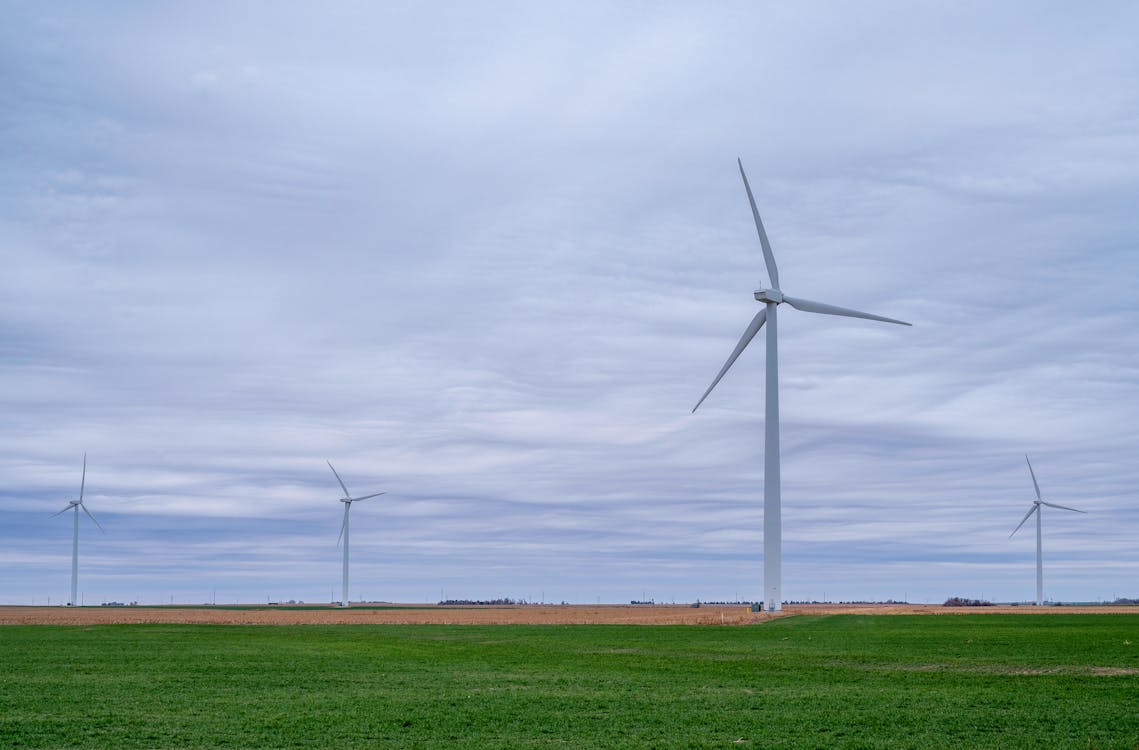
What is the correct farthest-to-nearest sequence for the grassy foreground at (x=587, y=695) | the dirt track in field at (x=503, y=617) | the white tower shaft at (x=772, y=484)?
the dirt track in field at (x=503, y=617) → the white tower shaft at (x=772, y=484) → the grassy foreground at (x=587, y=695)

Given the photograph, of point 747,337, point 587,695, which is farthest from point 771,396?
point 587,695

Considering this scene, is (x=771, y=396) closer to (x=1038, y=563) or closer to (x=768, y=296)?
(x=768, y=296)

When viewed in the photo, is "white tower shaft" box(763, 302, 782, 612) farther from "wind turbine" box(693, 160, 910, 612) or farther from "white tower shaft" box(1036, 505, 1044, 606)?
"white tower shaft" box(1036, 505, 1044, 606)

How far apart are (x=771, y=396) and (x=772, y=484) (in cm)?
695

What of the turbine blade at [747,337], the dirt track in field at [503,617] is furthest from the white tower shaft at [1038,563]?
the turbine blade at [747,337]

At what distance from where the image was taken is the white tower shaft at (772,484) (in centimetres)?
8269

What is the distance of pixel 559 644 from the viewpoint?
61281 millimetres

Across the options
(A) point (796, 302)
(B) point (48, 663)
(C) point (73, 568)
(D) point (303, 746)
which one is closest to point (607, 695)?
(D) point (303, 746)

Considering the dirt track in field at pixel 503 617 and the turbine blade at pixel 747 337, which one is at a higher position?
the turbine blade at pixel 747 337

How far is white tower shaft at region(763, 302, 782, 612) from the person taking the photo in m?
82.7

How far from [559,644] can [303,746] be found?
1500 inches

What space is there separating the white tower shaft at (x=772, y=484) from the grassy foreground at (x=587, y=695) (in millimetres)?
22836

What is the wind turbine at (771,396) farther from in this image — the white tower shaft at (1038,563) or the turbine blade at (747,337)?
the white tower shaft at (1038,563)

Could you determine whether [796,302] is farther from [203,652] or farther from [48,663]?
[48,663]
